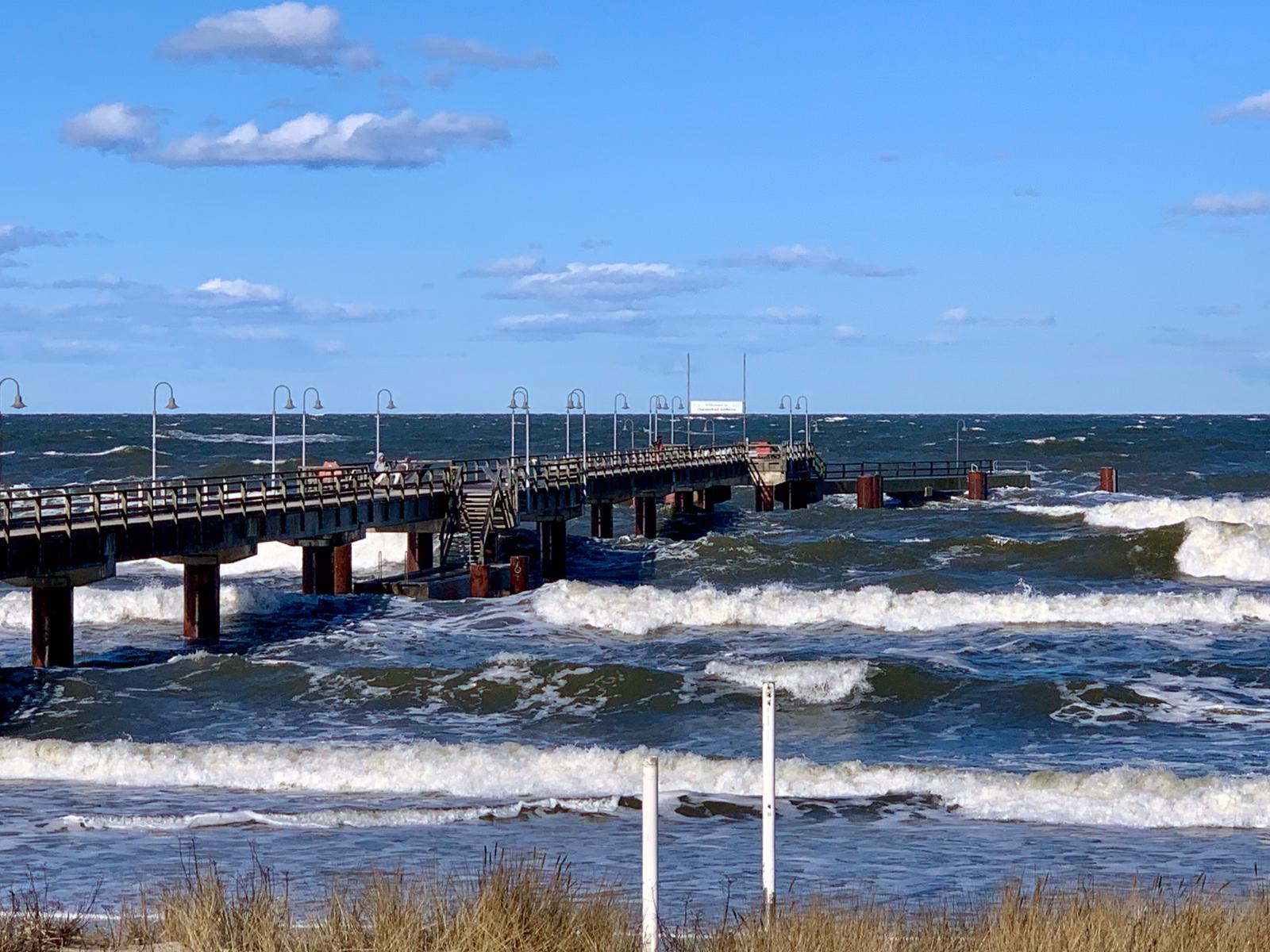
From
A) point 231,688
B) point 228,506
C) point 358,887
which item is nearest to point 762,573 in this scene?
point 228,506

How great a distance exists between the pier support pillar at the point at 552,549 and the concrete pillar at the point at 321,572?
914 centimetres

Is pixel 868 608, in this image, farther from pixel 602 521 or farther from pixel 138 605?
pixel 602 521

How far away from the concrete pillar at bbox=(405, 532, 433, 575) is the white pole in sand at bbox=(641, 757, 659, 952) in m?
41.9

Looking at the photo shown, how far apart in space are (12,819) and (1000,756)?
548 inches

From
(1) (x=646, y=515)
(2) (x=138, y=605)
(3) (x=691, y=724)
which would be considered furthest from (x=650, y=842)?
(1) (x=646, y=515)

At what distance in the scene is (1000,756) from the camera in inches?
973

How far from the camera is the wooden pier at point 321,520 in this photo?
110 feet

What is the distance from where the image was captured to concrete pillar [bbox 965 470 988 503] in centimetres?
8525

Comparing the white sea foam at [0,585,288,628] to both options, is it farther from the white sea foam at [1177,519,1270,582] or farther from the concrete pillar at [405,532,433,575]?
the white sea foam at [1177,519,1270,582]

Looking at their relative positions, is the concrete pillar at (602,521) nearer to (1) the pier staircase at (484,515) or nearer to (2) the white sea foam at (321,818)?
(1) the pier staircase at (484,515)

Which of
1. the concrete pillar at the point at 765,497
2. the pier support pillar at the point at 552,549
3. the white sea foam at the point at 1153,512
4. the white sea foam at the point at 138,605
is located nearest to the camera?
the white sea foam at the point at 138,605

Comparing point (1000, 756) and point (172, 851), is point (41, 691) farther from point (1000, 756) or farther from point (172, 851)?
point (1000, 756)

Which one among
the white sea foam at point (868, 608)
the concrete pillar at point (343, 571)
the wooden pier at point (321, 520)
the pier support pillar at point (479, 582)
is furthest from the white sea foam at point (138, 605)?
the white sea foam at point (868, 608)

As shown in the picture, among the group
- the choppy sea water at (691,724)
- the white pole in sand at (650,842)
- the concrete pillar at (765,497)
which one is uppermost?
the white pole in sand at (650,842)
